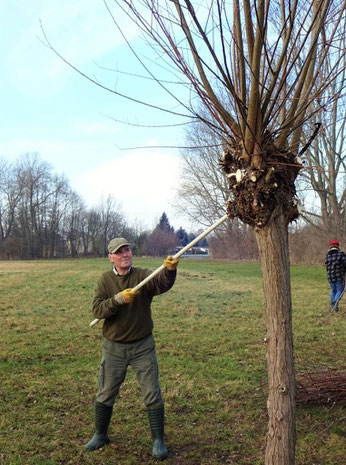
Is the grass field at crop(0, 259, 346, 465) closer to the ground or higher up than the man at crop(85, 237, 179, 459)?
closer to the ground

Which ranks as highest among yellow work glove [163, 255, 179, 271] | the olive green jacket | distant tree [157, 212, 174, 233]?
distant tree [157, 212, 174, 233]

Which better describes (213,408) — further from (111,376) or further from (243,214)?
(243,214)

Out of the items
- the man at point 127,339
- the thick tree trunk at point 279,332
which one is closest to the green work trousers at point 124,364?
the man at point 127,339

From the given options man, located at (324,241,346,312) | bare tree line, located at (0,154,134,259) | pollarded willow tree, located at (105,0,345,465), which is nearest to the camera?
pollarded willow tree, located at (105,0,345,465)

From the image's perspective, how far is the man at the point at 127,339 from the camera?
3857mm

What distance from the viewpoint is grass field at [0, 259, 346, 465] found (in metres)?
3.88

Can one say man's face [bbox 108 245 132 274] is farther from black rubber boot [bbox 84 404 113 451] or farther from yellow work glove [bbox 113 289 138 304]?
black rubber boot [bbox 84 404 113 451]

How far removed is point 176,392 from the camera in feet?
17.3

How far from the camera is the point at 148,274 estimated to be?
13.5ft

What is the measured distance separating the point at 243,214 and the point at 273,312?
28.2 inches

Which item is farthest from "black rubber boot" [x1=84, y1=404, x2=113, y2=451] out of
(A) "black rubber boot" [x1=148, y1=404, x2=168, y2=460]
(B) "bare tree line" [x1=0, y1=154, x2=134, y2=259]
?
(B) "bare tree line" [x1=0, y1=154, x2=134, y2=259]

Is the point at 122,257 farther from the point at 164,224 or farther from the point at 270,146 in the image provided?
the point at 164,224

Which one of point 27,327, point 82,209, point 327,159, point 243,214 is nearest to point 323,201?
point 327,159

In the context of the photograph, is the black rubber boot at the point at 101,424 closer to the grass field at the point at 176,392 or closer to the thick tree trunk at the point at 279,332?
the grass field at the point at 176,392
